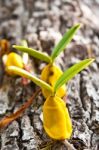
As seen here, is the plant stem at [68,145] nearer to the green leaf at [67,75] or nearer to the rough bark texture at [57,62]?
the rough bark texture at [57,62]

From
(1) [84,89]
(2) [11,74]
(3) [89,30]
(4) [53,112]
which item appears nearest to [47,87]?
(4) [53,112]

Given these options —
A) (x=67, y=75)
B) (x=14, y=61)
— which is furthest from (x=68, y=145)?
(x=14, y=61)

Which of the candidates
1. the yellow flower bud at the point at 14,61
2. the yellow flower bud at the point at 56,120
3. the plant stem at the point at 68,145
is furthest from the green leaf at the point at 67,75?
the yellow flower bud at the point at 14,61

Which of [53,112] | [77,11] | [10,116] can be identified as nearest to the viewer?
[53,112]

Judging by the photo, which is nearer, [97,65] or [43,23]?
[97,65]

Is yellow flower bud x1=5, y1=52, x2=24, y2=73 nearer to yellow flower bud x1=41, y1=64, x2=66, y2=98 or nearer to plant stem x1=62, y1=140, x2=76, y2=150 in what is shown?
yellow flower bud x1=41, y1=64, x2=66, y2=98

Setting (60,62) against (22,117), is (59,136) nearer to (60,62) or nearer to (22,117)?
(22,117)
